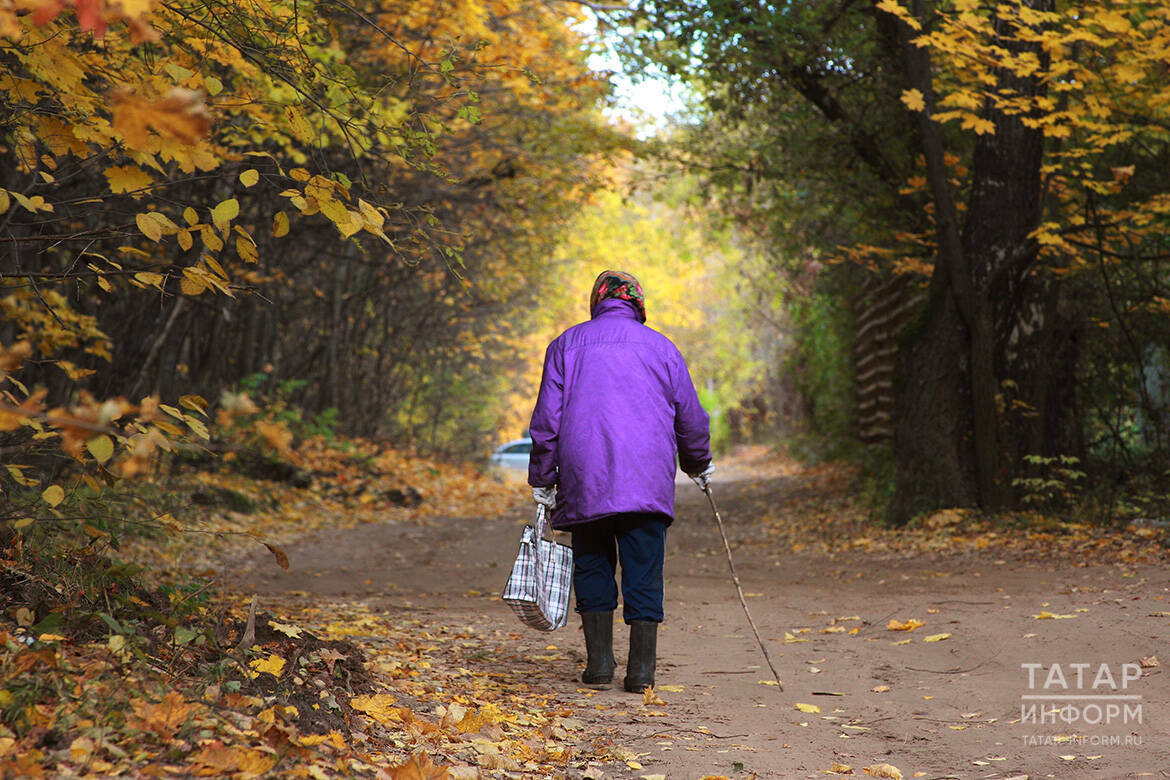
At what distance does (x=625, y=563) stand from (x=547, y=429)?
0.73m

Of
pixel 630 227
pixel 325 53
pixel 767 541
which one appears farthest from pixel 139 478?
pixel 630 227

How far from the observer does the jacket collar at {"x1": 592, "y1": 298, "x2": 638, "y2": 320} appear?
5273 mm

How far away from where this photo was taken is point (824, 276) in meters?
16.6

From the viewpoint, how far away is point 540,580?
4926mm

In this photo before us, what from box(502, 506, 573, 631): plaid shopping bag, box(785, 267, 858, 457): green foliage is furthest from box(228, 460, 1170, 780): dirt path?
box(785, 267, 858, 457): green foliage

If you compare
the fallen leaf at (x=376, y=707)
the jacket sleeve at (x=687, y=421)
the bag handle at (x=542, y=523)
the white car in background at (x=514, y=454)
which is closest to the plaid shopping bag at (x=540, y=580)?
the bag handle at (x=542, y=523)

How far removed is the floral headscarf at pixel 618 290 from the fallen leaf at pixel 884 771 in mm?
2383

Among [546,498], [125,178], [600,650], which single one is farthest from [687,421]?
[125,178]

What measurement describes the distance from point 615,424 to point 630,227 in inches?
1157

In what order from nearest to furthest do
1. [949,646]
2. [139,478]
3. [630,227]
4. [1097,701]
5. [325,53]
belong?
1. [1097,701]
2. [949,646]
3. [325,53]
4. [139,478]
5. [630,227]

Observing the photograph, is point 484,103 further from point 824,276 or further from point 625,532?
point 625,532

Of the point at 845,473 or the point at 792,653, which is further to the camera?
the point at 845,473

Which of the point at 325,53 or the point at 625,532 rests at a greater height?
the point at 325,53

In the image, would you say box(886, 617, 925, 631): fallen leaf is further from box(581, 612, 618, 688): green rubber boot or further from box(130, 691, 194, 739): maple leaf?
box(130, 691, 194, 739): maple leaf
